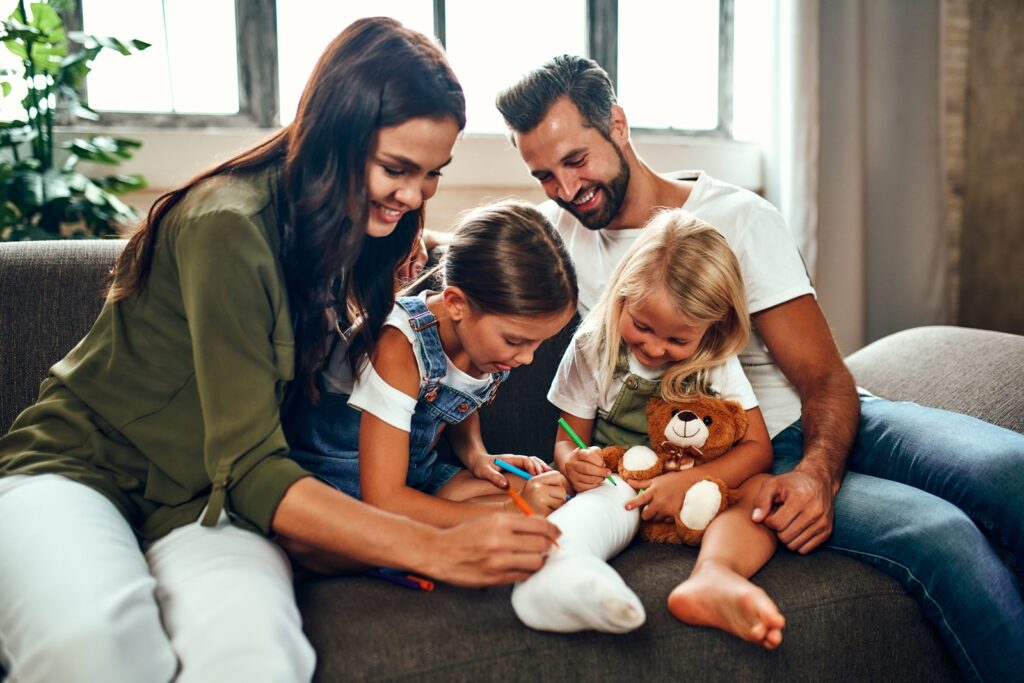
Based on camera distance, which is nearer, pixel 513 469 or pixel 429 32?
pixel 513 469

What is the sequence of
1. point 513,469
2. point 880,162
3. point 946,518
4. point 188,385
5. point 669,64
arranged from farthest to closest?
point 669,64 < point 880,162 < point 513,469 < point 946,518 < point 188,385

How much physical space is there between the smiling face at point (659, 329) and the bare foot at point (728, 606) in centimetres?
43

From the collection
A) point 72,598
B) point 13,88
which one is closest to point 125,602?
point 72,598

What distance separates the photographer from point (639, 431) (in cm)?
162

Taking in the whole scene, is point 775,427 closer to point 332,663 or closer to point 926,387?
point 926,387

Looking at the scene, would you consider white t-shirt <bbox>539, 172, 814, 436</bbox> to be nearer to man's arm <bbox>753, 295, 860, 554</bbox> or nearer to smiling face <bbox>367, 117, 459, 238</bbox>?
man's arm <bbox>753, 295, 860, 554</bbox>

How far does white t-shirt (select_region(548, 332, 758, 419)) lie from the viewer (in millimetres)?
1583

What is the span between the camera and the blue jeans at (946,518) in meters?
1.26

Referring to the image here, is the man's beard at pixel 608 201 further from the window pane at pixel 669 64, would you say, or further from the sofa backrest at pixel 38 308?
the window pane at pixel 669 64

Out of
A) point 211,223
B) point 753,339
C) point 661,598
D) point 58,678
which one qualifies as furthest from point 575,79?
point 58,678

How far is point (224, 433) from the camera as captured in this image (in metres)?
1.09

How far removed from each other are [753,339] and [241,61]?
188 centimetres

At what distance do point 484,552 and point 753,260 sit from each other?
912 mm

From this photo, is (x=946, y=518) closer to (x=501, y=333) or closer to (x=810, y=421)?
(x=810, y=421)
